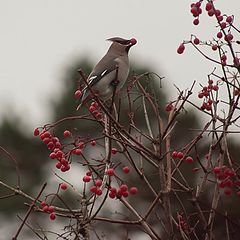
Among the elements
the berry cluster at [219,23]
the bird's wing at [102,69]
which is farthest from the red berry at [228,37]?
the bird's wing at [102,69]

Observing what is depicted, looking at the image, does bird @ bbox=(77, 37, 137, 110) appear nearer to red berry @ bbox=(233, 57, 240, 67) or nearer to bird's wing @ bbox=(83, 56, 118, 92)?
bird's wing @ bbox=(83, 56, 118, 92)

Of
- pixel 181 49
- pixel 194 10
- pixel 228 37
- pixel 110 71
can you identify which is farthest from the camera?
pixel 110 71

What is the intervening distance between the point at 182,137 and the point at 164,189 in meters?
3.84

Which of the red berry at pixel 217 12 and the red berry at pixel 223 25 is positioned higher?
the red berry at pixel 217 12

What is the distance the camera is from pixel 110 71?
4.98 meters

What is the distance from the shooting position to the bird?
180 inches

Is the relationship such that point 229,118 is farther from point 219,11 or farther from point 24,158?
point 24,158

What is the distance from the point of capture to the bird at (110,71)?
4.56 meters

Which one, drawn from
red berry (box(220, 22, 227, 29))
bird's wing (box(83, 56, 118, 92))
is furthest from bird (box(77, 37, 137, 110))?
red berry (box(220, 22, 227, 29))

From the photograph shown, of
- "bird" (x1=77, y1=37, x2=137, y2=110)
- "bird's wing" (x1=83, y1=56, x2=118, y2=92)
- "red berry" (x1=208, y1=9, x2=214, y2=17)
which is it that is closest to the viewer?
"red berry" (x1=208, y1=9, x2=214, y2=17)

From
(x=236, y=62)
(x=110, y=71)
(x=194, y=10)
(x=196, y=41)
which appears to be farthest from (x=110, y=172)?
(x=110, y=71)

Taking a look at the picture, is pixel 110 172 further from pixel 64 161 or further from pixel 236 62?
pixel 236 62

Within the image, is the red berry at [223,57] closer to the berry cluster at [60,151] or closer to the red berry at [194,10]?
the red berry at [194,10]

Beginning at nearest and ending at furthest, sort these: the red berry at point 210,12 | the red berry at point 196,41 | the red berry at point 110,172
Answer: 1. the red berry at point 110,172
2. the red berry at point 210,12
3. the red berry at point 196,41
